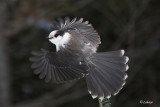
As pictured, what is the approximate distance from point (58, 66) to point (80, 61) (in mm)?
235

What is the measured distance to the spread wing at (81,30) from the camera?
4707mm

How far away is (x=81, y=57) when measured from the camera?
456 cm

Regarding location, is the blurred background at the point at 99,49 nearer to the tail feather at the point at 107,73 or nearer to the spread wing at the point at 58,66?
the tail feather at the point at 107,73

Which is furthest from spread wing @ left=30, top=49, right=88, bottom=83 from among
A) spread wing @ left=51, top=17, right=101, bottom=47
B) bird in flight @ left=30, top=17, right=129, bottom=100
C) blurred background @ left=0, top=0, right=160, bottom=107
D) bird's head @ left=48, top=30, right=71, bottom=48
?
blurred background @ left=0, top=0, right=160, bottom=107

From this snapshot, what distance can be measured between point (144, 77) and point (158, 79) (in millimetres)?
266

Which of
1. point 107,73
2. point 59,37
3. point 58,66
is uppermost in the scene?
point 59,37

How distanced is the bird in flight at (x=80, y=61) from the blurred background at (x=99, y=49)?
1781 millimetres

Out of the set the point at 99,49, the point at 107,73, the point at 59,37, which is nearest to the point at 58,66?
the point at 59,37

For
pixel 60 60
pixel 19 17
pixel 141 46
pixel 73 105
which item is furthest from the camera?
pixel 73 105

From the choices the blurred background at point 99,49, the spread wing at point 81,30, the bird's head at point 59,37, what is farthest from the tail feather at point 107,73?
the blurred background at point 99,49

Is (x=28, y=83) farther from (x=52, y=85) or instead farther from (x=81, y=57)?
(x=81, y=57)

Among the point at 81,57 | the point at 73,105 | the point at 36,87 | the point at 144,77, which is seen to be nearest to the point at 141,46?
the point at 144,77

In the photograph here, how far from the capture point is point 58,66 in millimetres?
4441

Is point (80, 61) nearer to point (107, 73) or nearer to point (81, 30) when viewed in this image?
point (107, 73)
